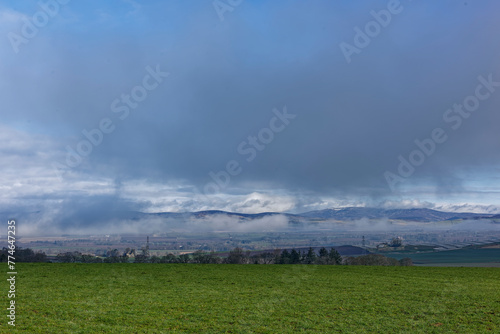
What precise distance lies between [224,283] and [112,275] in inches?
362

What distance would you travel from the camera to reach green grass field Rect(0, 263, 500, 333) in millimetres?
13406

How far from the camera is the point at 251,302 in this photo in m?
17.5

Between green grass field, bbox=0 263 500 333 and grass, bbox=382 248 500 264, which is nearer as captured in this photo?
green grass field, bbox=0 263 500 333

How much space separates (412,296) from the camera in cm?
1950

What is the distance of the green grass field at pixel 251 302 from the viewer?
44.0 feet

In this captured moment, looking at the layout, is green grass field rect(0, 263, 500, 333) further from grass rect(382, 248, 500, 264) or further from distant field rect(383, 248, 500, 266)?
grass rect(382, 248, 500, 264)

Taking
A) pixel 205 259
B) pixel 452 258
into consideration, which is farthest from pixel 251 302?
pixel 452 258

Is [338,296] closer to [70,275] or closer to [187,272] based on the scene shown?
[187,272]

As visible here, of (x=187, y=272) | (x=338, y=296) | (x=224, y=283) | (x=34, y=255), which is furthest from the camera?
(x=34, y=255)

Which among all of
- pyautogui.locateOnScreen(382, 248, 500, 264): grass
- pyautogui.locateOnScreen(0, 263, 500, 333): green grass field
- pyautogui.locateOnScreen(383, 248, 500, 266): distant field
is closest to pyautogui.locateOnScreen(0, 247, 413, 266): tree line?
pyautogui.locateOnScreen(0, 263, 500, 333): green grass field

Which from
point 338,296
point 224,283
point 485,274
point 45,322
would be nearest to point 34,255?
point 224,283

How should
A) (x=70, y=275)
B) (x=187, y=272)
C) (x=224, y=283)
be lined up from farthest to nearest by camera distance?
(x=187, y=272) < (x=70, y=275) < (x=224, y=283)

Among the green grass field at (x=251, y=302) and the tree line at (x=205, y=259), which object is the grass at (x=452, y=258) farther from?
the green grass field at (x=251, y=302)

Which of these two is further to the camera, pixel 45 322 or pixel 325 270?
pixel 325 270
